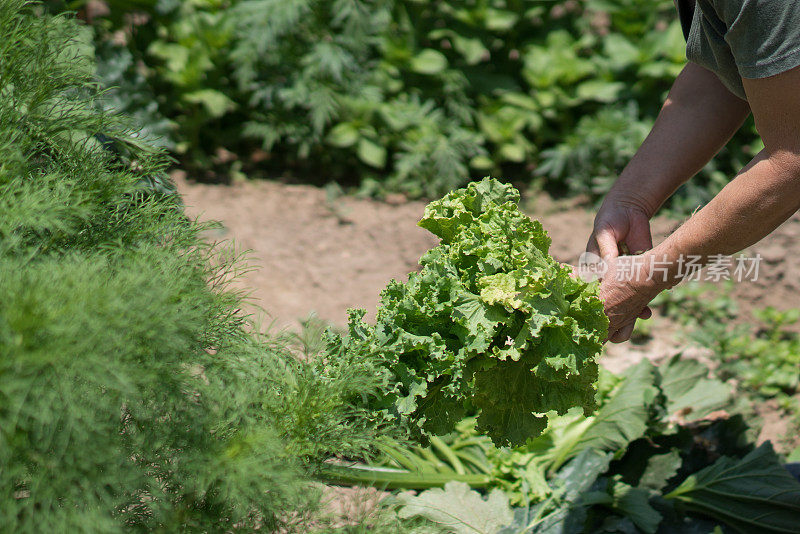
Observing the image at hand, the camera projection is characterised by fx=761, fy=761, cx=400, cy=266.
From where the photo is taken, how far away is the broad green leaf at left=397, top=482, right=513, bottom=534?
2.67 meters

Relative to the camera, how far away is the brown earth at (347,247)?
4375 millimetres

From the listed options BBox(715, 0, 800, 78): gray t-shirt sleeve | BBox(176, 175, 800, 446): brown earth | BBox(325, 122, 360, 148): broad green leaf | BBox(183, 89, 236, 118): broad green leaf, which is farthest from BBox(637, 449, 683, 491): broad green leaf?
BBox(183, 89, 236, 118): broad green leaf

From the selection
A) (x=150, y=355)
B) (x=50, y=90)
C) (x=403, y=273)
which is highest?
(x=50, y=90)

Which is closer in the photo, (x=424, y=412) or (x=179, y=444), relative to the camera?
(x=179, y=444)

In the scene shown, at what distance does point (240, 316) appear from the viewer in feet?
6.93

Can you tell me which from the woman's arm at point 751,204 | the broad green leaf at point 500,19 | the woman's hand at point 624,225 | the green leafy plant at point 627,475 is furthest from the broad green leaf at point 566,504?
the broad green leaf at point 500,19

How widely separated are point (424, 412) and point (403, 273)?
102 inches

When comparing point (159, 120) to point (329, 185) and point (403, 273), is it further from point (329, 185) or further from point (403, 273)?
point (403, 273)

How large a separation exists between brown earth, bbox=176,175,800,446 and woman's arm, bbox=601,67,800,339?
180cm

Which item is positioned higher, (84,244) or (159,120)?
(84,244)

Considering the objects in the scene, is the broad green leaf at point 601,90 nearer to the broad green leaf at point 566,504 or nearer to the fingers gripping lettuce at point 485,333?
the broad green leaf at point 566,504

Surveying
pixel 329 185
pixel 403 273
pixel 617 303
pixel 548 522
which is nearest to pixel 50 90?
pixel 617 303

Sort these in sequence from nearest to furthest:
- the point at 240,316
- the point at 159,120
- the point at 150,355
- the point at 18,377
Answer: the point at 18,377 < the point at 150,355 < the point at 240,316 < the point at 159,120

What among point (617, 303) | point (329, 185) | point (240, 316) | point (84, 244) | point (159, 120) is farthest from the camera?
point (329, 185)
